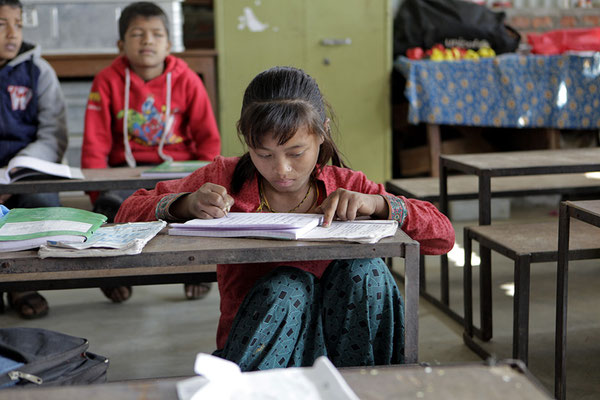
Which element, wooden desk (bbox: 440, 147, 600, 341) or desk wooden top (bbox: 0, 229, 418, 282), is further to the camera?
wooden desk (bbox: 440, 147, 600, 341)

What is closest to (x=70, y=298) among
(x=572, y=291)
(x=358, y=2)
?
(x=572, y=291)

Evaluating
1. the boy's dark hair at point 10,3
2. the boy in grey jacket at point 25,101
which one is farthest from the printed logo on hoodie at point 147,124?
the boy's dark hair at point 10,3

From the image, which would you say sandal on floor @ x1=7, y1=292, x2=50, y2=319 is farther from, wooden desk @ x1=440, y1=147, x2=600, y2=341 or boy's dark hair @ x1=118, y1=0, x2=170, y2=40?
wooden desk @ x1=440, y1=147, x2=600, y2=341

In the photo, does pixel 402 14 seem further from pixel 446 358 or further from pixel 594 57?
pixel 446 358

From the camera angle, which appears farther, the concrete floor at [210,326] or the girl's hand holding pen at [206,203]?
the concrete floor at [210,326]

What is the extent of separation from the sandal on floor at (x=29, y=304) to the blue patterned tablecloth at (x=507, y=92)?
2.51 m

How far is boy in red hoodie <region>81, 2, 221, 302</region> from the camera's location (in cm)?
284

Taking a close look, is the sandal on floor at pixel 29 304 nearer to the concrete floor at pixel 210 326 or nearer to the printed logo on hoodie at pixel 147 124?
the concrete floor at pixel 210 326

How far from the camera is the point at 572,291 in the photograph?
2734 millimetres

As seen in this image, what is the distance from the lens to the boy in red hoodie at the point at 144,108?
284 cm

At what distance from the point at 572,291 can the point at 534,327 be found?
50cm

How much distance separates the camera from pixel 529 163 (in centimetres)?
232

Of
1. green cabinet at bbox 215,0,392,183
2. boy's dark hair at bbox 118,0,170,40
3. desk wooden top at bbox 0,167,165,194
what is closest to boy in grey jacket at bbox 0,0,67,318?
boy's dark hair at bbox 118,0,170,40

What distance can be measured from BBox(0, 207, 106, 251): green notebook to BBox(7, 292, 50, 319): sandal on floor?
4.12ft
